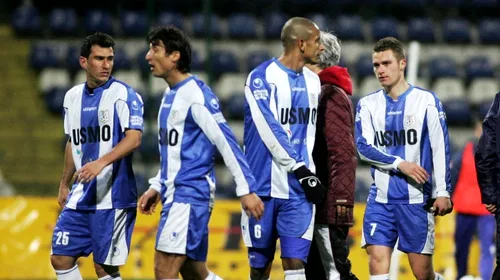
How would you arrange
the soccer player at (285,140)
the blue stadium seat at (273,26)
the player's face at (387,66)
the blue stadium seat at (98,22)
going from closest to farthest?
1. the soccer player at (285,140)
2. the player's face at (387,66)
3. the blue stadium seat at (98,22)
4. the blue stadium seat at (273,26)

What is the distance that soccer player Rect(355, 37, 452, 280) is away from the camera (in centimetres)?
753

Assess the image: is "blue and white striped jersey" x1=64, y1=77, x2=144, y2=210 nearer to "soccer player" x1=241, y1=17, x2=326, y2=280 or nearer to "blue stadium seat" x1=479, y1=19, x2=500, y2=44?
"soccer player" x1=241, y1=17, x2=326, y2=280

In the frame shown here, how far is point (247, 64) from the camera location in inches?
672

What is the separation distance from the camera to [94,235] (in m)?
7.31

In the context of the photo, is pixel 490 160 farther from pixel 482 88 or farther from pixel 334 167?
pixel 482 88

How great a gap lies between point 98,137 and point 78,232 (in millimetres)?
771

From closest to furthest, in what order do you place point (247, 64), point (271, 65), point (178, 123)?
point (178, 123) < point (271, 65) < point (247, 64)

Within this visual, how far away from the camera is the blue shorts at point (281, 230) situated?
6988 mm

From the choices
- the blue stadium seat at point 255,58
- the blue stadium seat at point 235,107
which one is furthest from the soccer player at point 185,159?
the blue stadium seat at point 255,58

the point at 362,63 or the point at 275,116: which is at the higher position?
the point at 362,63

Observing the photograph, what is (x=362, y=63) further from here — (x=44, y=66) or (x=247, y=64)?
(x=44, y=66)

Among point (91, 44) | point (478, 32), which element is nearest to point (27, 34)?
point (478, 32)

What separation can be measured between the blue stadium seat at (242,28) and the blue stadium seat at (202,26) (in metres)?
0.24

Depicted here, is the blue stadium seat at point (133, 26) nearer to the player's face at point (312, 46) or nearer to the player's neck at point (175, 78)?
the player's face at point (312, 46)
